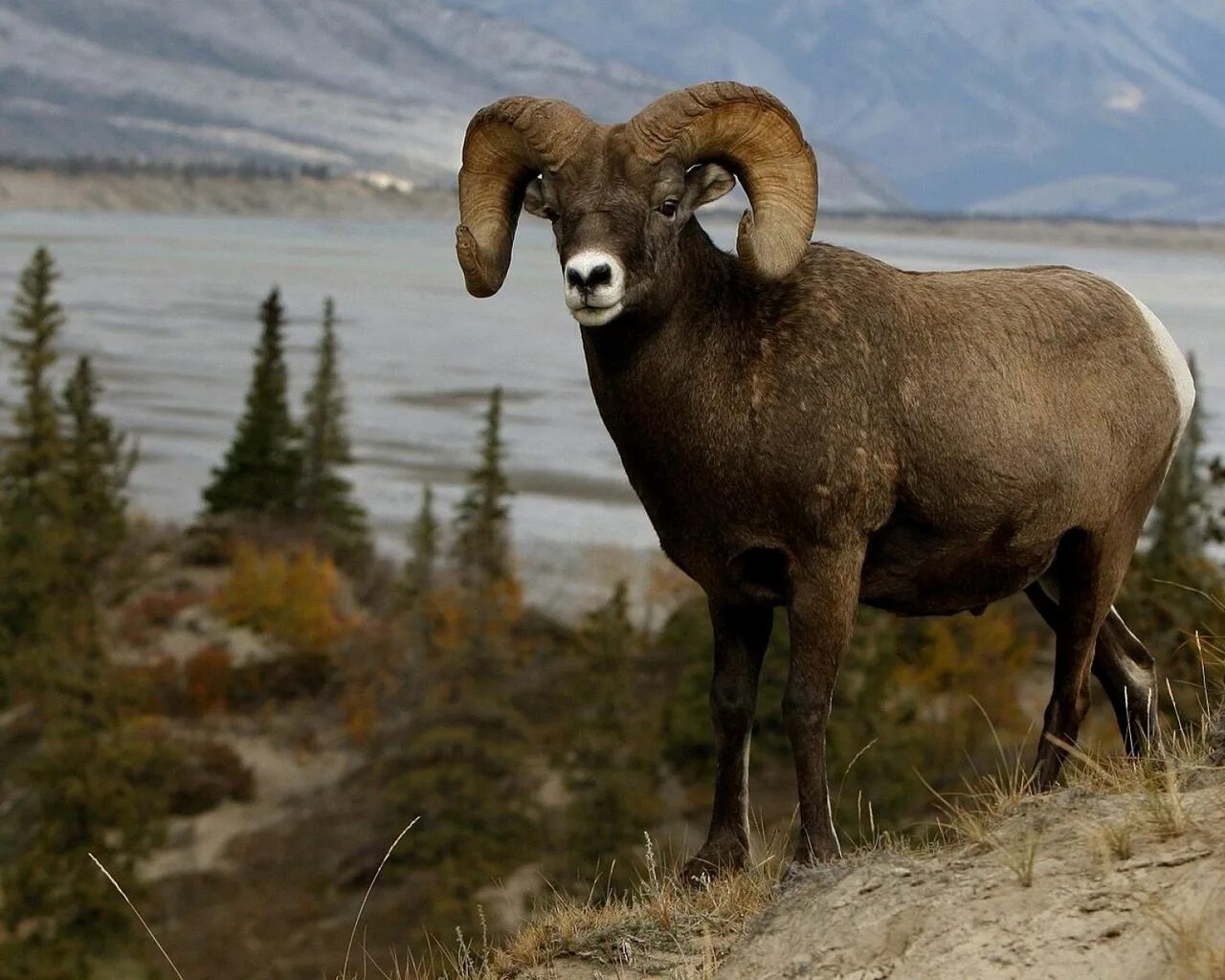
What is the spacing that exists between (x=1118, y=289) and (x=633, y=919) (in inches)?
155

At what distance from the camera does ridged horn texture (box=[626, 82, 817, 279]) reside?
7.63 m

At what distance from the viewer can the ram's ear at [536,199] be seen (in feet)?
26.0

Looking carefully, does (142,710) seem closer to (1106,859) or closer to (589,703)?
(589,703)

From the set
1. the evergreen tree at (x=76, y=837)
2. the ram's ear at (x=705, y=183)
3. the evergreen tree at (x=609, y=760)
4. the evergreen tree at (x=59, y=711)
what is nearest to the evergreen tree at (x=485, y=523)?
the evergreen tree at (x=59, y=711)

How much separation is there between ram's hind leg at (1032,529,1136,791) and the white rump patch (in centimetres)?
74

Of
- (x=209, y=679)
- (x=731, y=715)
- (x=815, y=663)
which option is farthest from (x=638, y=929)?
(x=209, y=679)

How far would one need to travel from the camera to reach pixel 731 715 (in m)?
8.18

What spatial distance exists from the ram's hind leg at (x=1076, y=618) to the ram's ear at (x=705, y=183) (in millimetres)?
2314

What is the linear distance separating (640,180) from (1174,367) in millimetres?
3058

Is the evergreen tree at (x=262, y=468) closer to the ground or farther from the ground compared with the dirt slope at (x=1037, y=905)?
closer to the ground

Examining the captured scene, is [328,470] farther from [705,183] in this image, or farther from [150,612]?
[705,183]

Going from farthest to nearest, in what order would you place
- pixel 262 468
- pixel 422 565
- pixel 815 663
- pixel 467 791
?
pixel 262 468
pixel 422 565
pixel 467 791
pixel 815 663

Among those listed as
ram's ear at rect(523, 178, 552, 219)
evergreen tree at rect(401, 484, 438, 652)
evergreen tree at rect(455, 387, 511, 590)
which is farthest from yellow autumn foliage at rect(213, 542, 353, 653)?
ram's ear at rect(523, 178, 552, 219)

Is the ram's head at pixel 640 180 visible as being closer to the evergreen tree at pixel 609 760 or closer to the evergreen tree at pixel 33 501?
the evergreen tree at pixel 609 760
